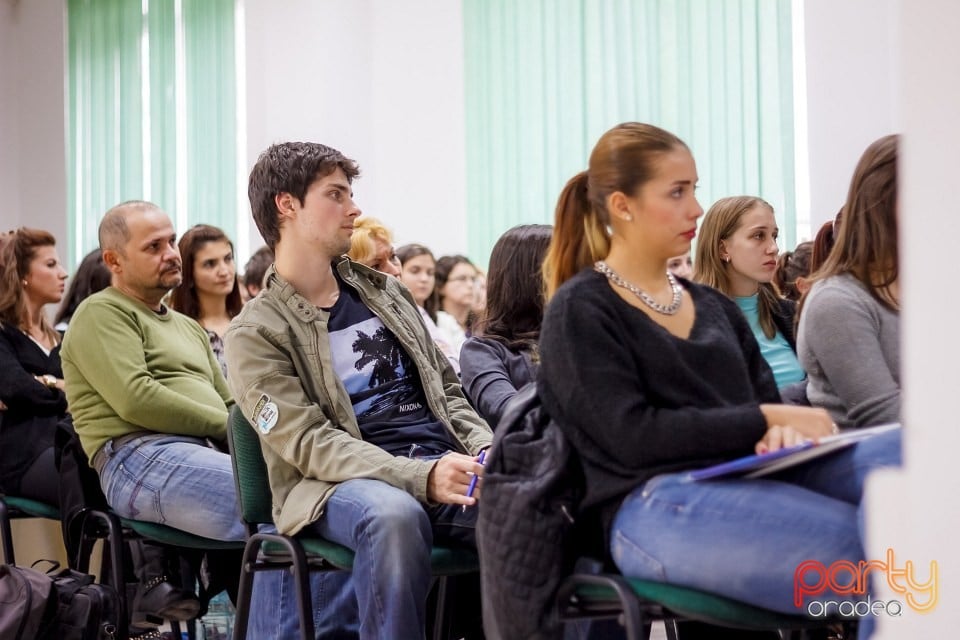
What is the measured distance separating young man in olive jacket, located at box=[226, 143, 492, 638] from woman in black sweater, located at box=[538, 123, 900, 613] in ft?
1.82

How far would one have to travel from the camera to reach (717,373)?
1.79 metres

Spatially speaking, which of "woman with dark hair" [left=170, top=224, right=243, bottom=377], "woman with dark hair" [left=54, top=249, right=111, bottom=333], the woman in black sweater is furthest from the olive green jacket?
"woman with dark hair" [left=54, top=249, right=111, bottom=333]

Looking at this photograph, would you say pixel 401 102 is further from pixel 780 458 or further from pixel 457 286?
pixel 780 458

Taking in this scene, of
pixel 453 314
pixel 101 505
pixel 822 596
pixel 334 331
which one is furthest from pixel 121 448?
pixel 453 314

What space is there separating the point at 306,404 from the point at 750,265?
4.74 feet

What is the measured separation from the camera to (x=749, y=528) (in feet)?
5.01

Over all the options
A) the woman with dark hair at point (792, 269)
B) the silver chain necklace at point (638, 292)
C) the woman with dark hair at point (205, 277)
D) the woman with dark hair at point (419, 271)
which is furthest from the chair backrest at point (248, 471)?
the woman with dark hair at point (419, 271)

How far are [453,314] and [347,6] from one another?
6.10 ft

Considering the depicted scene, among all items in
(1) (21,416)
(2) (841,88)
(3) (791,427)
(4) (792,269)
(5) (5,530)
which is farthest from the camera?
(2) (841,88)

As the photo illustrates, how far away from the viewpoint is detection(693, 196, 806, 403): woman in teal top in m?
3.25

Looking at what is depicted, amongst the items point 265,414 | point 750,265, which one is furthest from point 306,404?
point 750,265

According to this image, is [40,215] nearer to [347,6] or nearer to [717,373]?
[347,6]

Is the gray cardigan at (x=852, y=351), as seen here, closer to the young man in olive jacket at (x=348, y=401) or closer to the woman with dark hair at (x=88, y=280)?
the young man in olive jacket at (x=348, y=401)

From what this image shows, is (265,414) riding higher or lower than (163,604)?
higher
